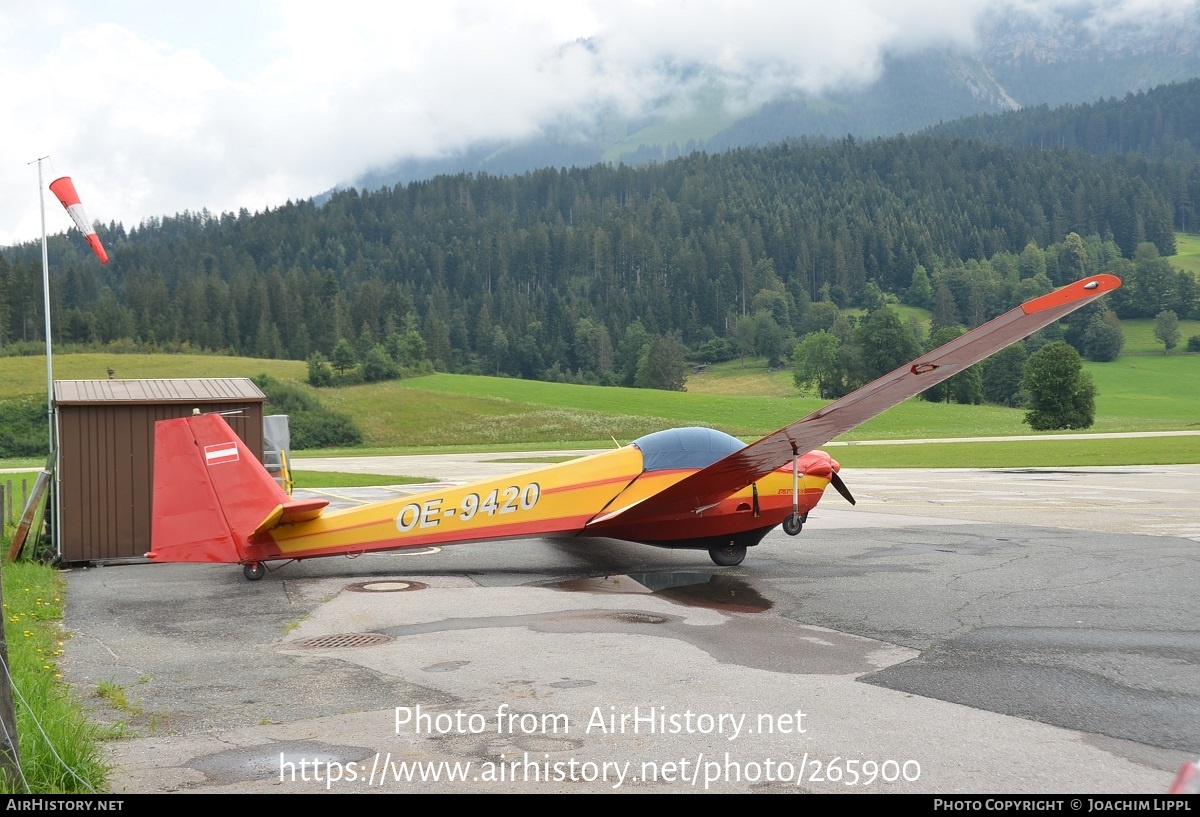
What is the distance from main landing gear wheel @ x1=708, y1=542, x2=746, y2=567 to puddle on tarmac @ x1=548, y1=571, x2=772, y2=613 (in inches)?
18.6

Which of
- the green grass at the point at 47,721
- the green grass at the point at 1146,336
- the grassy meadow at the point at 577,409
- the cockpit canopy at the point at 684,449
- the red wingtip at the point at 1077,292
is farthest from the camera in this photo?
the green grass at the point at 1146,336

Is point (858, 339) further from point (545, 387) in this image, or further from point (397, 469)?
point (397, 469)

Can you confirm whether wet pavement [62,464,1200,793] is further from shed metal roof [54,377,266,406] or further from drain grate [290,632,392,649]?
shed metal roof [54,377,266,406]

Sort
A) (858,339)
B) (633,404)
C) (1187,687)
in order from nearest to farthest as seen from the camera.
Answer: (1187,687) → (633,404) → (858,339)

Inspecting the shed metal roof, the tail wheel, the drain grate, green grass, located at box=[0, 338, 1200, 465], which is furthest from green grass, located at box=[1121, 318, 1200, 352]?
the drain grate

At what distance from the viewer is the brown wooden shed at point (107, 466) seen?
14.5 meters

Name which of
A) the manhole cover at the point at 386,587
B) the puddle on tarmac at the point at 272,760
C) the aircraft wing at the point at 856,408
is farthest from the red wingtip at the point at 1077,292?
the manhole cover at the point at 386,587

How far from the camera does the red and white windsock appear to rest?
1838 cm

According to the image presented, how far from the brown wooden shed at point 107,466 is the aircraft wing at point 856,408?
6.53 m

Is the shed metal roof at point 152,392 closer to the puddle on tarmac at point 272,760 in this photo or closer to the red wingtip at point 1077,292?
the puddle on tarmac at point 272,760

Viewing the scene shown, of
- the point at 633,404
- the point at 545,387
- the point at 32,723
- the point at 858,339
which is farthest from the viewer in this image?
the point at 858,339

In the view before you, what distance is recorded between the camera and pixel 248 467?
12.1m
